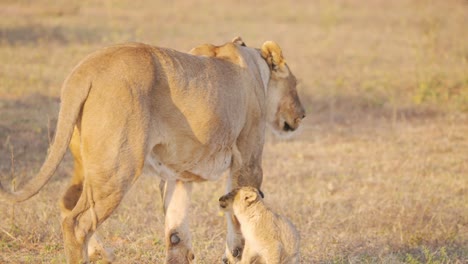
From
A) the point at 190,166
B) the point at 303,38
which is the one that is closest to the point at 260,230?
the point at 190,166

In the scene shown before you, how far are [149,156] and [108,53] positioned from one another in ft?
1.98

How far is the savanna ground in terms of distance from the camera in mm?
6418

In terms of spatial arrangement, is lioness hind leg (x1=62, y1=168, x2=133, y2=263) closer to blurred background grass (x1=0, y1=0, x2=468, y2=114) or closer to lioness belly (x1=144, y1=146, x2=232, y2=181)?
lioness belly (x1=144, y1=146, x2=232, y2=181)

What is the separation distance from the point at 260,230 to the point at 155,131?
3.34ft

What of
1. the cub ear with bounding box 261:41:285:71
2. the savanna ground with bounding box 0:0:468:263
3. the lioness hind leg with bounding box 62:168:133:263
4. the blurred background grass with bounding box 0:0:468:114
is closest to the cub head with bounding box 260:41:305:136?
the cub ear with bounding box 261:41:285:71

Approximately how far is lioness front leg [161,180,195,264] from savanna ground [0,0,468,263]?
0.27 m

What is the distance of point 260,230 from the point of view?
512cm

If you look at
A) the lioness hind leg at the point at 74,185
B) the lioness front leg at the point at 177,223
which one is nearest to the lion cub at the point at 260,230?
the lioness front leg at the point at 177,223

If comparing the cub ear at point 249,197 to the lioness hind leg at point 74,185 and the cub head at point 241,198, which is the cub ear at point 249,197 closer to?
the cub head at point 241,198

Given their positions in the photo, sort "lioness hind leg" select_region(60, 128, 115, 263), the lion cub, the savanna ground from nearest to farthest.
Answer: "lioness hind leg" select_region(60, 128, 115, 263) < the lion cub < the savanna ground

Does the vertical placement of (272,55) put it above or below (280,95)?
above

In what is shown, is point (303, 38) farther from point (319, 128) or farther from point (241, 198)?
point (241, 198)

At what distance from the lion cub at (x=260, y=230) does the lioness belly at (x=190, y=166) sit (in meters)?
0.19

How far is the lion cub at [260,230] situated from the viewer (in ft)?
16.5
